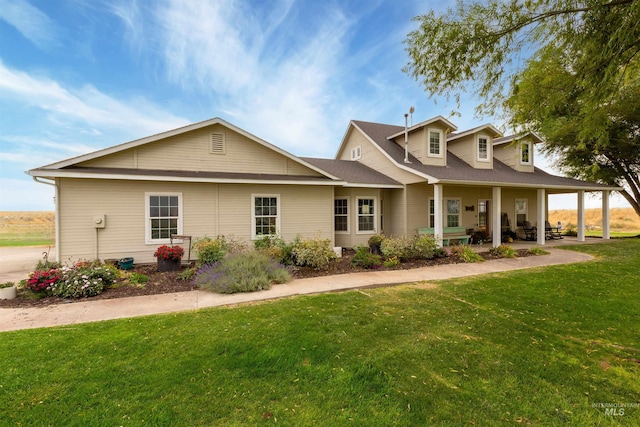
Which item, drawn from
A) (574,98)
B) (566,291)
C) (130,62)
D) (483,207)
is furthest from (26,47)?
(483,207)

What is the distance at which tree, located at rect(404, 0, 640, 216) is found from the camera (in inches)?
163

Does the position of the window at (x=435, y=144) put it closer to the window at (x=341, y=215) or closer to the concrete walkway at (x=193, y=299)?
the window at (x=341, y=215)

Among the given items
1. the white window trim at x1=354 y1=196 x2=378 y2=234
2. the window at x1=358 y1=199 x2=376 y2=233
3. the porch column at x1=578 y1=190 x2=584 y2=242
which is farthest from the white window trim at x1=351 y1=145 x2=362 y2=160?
the porch column at x1=578 y1=190 x2=584 y2=242

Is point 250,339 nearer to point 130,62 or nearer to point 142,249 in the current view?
point 142,249

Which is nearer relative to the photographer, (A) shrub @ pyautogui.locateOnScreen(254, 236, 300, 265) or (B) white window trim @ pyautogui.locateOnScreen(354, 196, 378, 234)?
(A) shrub @ pyautogui.locateOnScreen(254, 236, 300, 265)

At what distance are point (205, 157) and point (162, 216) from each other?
8.20ft

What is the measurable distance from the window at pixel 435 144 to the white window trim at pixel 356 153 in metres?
4.07

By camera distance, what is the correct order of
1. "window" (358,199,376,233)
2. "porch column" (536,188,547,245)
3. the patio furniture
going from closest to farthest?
the patio furniture < "window" (358,199,376,233) < "porch column" (536,188,547,245)

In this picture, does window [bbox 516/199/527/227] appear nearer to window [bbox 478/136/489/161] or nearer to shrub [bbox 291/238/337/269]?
window [bbox 478/136/489/161]

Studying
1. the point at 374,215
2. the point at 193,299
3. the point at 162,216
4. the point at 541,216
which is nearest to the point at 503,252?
the point at 541,216

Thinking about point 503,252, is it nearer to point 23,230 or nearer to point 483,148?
point 483,148

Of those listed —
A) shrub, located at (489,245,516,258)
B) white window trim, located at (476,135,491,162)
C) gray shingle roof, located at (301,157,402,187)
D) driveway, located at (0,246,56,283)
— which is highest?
white window trim, located at (476,135,491,162)

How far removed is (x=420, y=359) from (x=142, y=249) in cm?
895

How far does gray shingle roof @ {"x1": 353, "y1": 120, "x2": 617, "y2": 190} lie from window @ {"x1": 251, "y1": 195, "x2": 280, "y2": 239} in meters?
6.17
